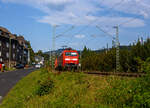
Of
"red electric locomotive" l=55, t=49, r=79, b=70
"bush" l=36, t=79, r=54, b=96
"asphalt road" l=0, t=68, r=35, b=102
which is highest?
"red electric locomotive" l=55, t=49, r=79, b=70

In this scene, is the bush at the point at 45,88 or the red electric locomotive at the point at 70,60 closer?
the bush at the point at 45,88

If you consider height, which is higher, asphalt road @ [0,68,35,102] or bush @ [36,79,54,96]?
bush @ [36,79,54,96]

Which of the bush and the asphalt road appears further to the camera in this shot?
the asphalt road

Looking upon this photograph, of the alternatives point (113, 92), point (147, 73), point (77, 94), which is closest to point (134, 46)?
point (77, 94)

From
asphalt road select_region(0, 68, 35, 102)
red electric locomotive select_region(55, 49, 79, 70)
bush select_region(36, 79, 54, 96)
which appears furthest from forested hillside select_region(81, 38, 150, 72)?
asphalt road select_region(0, 68, 35, 102)

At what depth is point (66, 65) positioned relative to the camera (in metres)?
32.4

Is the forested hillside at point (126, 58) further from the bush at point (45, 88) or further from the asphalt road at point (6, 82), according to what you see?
the asphalt road at point (6, 82)

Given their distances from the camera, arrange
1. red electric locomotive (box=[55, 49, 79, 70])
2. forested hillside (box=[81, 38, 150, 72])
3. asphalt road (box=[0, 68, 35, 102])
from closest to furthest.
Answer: asphalt road (box=[0, 68, 35, 102]) < forested hillside (box=[81, 38, 150, 72]) < red electric locomotive (box=[55, 49, 79, 70])

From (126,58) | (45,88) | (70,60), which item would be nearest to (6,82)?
(70,60)

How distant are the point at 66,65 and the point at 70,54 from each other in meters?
1.74

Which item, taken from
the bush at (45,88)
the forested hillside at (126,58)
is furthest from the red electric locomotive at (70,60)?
the bush at (45,88)

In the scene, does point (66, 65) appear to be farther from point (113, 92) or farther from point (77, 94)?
point (113, 92)

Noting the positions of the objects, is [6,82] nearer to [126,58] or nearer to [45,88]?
[45,88]

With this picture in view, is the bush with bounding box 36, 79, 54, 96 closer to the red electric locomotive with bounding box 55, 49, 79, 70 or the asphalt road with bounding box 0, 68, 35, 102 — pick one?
the asphalt road with bounding box 0, 68, 35, 102
